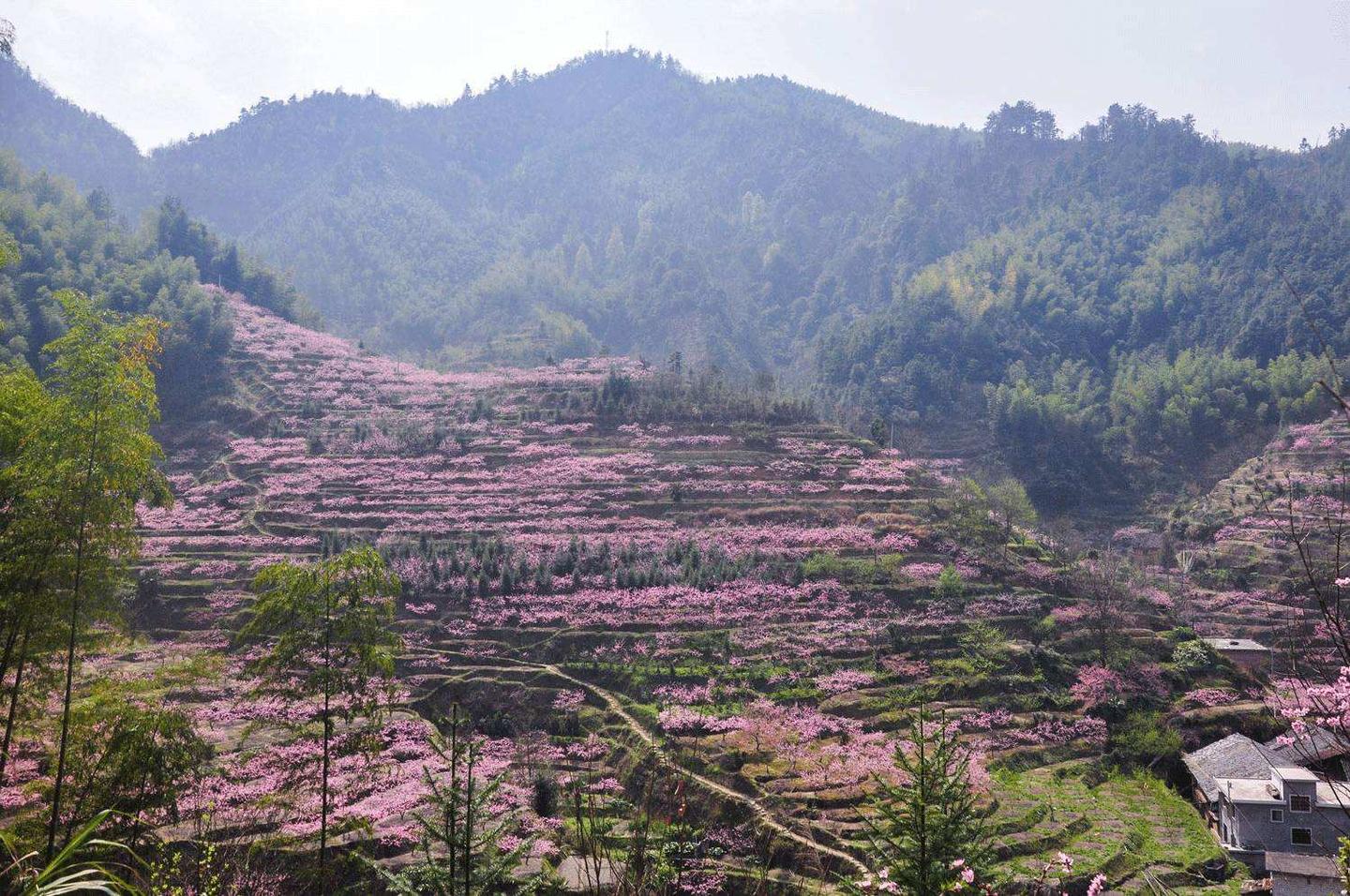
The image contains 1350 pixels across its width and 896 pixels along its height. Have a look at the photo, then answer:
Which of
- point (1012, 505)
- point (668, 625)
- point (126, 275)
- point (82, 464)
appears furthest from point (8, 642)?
point (126, 275)

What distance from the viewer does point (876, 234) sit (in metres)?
115

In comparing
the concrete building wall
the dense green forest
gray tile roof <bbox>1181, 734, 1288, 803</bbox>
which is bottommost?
the concrete building wall

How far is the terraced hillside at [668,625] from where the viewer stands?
67.6 ft

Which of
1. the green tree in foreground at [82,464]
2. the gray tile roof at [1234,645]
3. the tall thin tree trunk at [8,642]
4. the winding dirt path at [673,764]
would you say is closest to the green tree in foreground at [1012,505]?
the gray tile roof at [1234,645]

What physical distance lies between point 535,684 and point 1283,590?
30.9 meters

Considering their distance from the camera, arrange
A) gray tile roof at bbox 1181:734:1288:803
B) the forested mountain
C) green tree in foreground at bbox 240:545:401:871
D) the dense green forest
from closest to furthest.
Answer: green tree in foreground at bbox 240:545:401:871
gray tile roof at bbox 1181:734:1288:803
the dense green forest
the forested mountain

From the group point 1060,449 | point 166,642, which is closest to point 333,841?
point 166,642

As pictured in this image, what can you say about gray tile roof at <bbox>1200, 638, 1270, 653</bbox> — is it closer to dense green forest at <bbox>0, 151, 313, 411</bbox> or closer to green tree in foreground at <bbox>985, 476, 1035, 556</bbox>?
green tree in foreground at <bbox>985, 476, 1035, 556</bbox>

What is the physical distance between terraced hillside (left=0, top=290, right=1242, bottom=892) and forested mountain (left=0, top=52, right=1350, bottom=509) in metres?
29.6

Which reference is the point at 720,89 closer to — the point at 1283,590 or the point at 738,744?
the point at 1283,590

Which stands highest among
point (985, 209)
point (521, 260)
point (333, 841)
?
point (985, 209)

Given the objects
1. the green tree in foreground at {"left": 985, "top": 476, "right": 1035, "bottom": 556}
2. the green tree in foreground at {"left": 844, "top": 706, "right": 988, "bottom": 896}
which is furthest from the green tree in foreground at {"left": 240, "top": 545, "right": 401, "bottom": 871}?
the green tree in foreground at {"left": 985, "top": 476, "right": 1035, "bottom": 556}

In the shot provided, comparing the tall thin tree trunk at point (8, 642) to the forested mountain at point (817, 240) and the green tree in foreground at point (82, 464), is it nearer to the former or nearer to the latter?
the green tree in foreground at point (82, 464)

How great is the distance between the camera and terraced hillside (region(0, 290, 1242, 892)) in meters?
20.6
